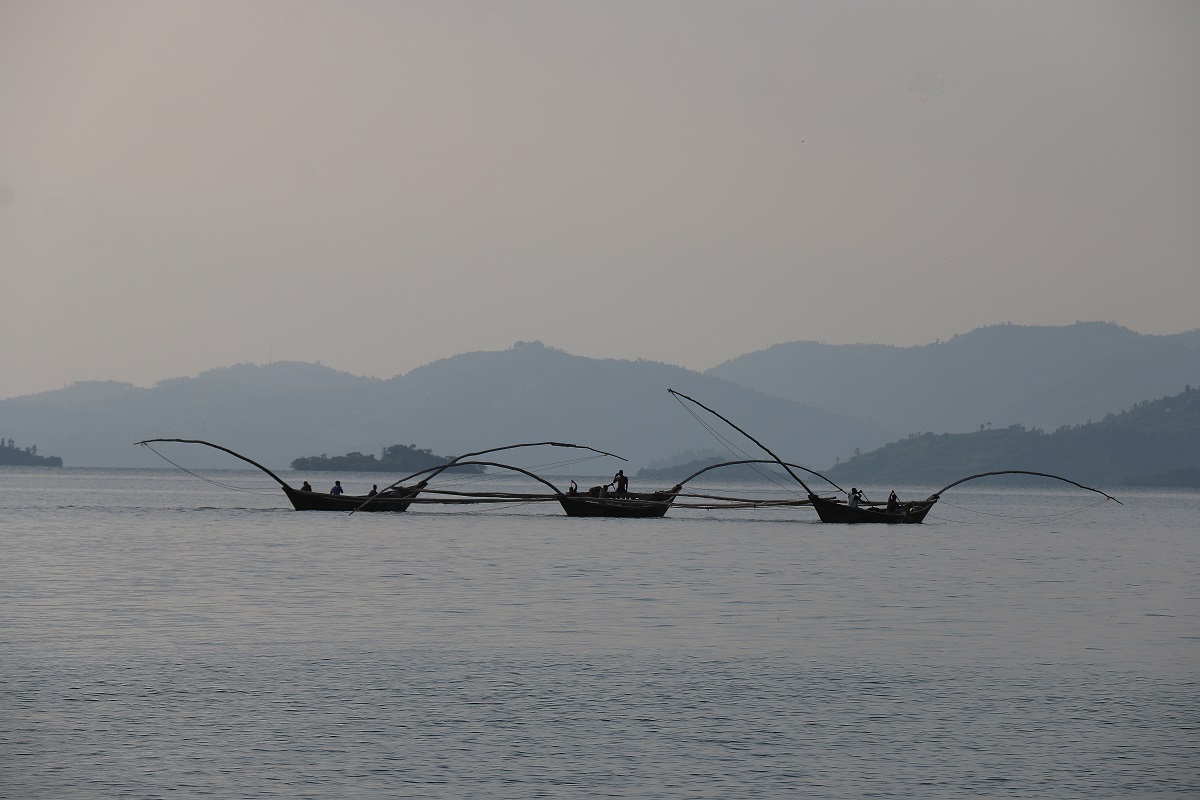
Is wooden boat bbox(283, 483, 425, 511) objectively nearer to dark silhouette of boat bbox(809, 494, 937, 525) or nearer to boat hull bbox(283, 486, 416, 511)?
boat hull bbox(283, 486, 416, 511)

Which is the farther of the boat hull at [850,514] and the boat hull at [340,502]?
the boat hull at [340,502]

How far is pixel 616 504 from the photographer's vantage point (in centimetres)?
6844

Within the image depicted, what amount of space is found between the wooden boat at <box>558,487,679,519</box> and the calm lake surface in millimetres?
18060

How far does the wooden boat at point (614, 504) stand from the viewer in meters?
68.2

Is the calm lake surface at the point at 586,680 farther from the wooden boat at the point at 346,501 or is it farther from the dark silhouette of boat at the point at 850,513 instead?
the wooden boat at the point at 346,501

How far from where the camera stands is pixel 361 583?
40531mm

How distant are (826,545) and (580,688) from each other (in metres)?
42.5

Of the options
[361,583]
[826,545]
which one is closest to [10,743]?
[361,583]

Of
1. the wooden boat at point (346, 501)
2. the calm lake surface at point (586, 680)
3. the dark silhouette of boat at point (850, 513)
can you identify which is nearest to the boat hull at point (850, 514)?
the dark silhouette of boat at point (850, 513)

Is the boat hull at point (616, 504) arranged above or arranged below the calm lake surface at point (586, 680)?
above

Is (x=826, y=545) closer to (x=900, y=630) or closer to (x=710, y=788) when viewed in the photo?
(x=900, y=630)

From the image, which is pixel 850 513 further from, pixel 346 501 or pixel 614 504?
pixel 346 501

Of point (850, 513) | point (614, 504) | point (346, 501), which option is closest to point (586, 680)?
point (614, 504)

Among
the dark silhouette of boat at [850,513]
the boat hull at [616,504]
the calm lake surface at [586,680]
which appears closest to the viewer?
the calm lake surface at [586,680]
